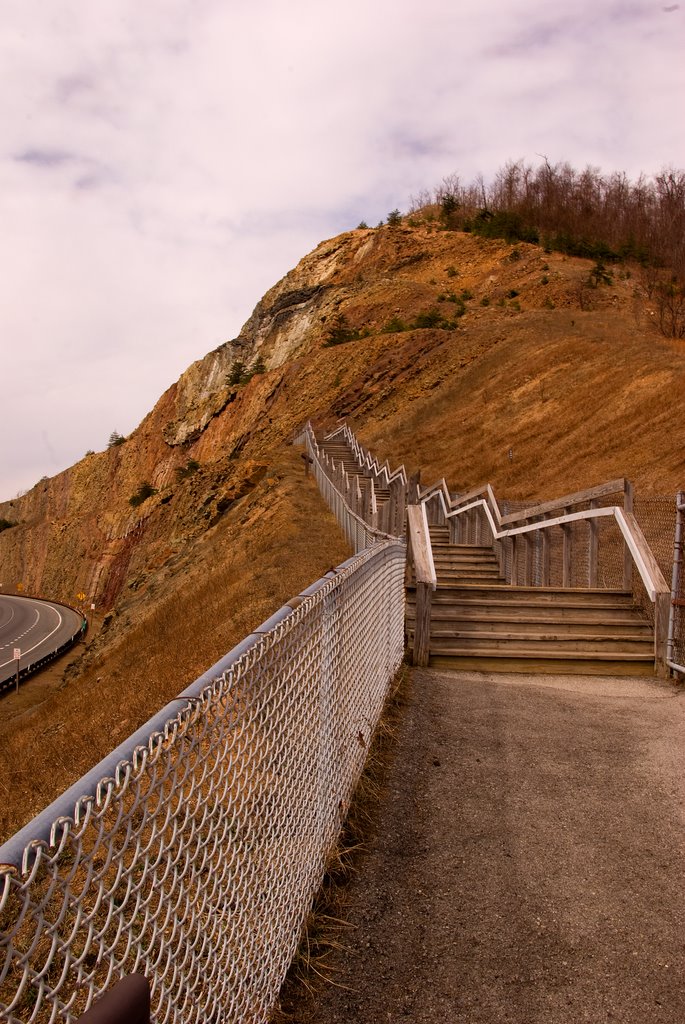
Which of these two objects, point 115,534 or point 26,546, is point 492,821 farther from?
point 26,546

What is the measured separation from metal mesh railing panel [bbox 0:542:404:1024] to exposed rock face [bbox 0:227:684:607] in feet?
60.5

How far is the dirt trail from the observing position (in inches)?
122

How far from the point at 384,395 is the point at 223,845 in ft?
140

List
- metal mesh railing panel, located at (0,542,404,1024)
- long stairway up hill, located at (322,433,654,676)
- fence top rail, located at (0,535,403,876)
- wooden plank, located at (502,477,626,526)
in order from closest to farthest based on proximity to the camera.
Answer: fence top rail, located at (0,535,403,876) → metal mesh railing panel, located at (0,542,404,1024) → long stairway up hill, located at (322,433,654,676) → wooden plank, located at (502,477,626,526)

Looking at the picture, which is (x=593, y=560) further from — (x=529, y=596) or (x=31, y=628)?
(x=31, y=628)

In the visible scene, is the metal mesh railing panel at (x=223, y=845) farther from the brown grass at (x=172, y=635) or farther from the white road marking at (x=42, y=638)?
the white road marking at (x=42, y=638)

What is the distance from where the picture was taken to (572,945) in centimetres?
340

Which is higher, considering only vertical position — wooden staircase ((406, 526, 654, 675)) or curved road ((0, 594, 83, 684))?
wooden staircase ((406, 526, 654, 675))

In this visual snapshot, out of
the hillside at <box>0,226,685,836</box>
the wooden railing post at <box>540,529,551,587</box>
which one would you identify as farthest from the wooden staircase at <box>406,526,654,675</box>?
the hillside at <box>0,226,685,836</box>

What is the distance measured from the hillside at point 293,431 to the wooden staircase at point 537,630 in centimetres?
339

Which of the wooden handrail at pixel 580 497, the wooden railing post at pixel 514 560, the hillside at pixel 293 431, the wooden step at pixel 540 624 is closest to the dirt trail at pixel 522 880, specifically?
the wooden step at pixel 540 624

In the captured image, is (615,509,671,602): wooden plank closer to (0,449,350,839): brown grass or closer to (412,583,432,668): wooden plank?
(412,583,432,668): wooden plank

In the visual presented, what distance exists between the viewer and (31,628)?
57844 mm

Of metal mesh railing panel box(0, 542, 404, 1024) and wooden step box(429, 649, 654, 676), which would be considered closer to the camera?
metal mesh railing panel box(0, 542, 404, 1024)
